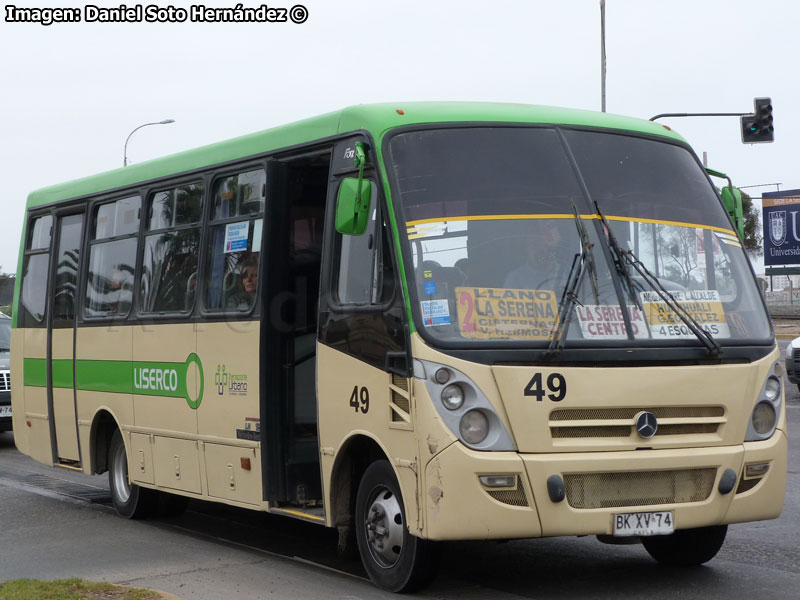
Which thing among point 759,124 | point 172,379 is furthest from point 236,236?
point 759,124

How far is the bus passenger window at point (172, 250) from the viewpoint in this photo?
10.4 metres

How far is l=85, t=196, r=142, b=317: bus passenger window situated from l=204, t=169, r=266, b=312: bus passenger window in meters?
1.67

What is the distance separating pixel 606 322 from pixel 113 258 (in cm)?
588

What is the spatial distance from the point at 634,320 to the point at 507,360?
0.85 m

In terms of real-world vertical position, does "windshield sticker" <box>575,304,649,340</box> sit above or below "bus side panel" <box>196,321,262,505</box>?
above

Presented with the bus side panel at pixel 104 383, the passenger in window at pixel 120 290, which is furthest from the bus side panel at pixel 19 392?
the passenger in window at pixel 120 290

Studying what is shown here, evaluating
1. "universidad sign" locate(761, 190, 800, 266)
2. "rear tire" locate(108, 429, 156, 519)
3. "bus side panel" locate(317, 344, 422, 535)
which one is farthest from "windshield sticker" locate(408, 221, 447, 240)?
"universidad sign" locate(761, 190, 800, 266)

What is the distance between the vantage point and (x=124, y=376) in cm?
1142

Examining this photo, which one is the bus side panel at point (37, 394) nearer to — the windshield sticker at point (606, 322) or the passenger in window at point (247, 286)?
the passenger in window at point (247, 286)

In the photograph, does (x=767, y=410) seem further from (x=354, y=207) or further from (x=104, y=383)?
(x=104, y=383)

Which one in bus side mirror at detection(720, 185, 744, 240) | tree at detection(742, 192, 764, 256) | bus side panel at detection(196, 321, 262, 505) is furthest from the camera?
tree at detection(742, 192, 764, 256)

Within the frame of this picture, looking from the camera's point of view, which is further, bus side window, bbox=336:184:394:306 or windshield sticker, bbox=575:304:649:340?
bus side window, bbox=336:184:394:306

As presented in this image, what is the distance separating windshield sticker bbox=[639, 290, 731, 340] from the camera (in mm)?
7535

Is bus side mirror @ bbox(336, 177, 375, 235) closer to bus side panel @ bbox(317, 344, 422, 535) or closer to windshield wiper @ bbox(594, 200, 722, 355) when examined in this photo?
bus side panel @ bbox(317, 344, 422, 535)
